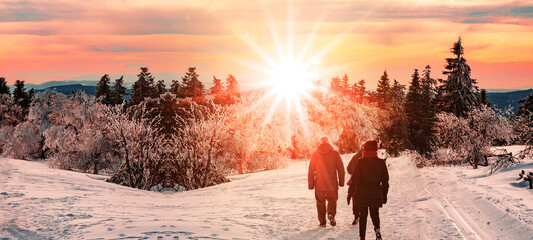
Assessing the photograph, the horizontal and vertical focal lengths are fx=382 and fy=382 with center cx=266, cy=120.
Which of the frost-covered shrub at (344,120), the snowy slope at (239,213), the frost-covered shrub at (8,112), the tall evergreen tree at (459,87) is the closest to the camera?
the snowy slope at (239,213)

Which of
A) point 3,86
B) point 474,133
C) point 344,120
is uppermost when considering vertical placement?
point 3,86

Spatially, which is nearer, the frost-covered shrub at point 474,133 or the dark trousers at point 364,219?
the dark trousers at point 364,219

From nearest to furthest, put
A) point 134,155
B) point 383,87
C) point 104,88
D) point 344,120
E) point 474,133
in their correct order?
1. point 134,155
2. point 474,133
3. point 344,120
4. point 104,88
5. point 383,87

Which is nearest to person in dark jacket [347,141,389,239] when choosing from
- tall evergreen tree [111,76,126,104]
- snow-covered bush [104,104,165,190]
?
snow-covered bush [104,104,165,190]

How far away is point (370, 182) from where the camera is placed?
689cm

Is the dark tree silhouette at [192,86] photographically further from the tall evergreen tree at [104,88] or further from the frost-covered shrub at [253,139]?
the frost-covered shrub at [253,139]

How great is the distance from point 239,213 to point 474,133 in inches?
883

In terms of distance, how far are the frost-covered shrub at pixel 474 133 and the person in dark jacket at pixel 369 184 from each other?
21.7 metres

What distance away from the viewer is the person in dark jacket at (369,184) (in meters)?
6.88

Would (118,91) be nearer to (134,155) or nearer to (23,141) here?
(23,141)

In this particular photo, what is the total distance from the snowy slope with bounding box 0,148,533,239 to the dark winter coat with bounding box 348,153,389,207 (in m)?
0.90

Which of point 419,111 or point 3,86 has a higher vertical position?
point 3,86

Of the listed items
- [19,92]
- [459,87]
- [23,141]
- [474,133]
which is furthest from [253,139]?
[19,92]

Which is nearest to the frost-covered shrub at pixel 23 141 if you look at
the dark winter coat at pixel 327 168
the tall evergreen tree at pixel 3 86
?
the tall evergreen tree at pixel 3 86
